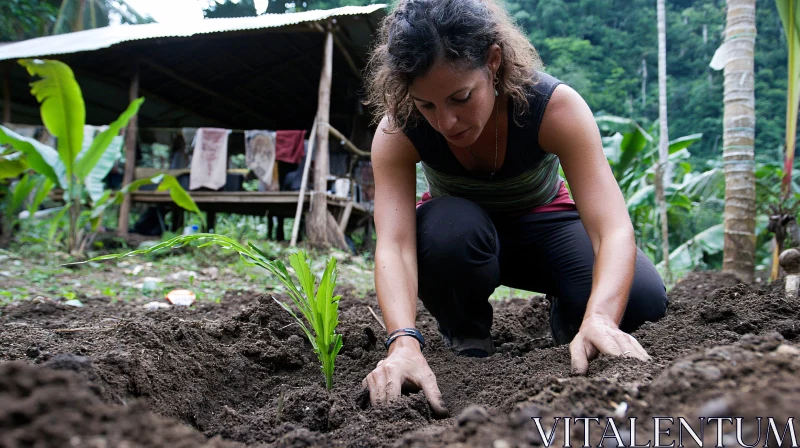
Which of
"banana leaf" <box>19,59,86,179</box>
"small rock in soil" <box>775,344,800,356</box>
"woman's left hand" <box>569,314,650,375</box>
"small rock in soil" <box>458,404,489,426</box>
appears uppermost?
"banana leaf" <box>19,59,86,179</box>

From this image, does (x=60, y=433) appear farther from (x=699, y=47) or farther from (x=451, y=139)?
(x=699, y=47)

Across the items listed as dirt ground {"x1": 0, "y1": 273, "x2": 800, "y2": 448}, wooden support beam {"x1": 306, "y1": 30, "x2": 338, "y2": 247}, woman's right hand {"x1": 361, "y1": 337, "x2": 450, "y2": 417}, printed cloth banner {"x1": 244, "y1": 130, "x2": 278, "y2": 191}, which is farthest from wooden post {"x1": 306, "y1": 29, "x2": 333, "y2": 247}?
woman's right hand {"x1": 361, "y1": 337, "x2": 450, "y2": 417}

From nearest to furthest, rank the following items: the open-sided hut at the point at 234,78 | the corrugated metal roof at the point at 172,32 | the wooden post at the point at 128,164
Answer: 1. the corrugated metal roof at the point at 172,32
2. the open-sided hut at the point at 234,78
3. the wooden post at the point at 128,164

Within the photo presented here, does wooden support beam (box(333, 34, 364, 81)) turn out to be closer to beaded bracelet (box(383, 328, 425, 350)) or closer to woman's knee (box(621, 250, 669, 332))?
woman's knee (box(621, 250, 669, 332))

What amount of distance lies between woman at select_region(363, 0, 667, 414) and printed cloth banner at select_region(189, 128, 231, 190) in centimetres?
522

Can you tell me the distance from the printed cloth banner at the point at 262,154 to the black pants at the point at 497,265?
512 cm

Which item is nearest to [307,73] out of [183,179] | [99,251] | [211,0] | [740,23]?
[183,179]

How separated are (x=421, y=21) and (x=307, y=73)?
7.75 meters

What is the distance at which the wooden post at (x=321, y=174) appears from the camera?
623cm

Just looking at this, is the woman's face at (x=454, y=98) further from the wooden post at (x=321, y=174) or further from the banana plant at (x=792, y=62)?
the wooden post at (x=321, y=174)

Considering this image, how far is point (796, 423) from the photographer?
0.62 meters

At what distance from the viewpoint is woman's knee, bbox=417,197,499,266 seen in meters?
1.81

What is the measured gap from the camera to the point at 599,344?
129 cm

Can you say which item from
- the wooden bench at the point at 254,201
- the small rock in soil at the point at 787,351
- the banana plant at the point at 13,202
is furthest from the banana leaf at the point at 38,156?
the small rock in soil at the point at 787,351
